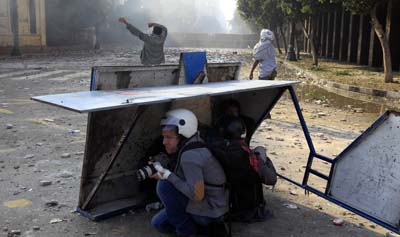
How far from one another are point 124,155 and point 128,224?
649mm

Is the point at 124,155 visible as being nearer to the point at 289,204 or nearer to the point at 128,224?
the point at 128,224

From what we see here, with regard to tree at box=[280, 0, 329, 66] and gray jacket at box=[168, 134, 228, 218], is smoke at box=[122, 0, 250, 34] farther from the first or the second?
gray jacket at box=[168, 134, 228, 218]

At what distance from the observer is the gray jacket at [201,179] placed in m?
3.18

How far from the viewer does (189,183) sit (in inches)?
125

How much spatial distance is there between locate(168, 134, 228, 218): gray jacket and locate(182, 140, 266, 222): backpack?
0.05 m

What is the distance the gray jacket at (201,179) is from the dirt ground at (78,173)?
55 cm

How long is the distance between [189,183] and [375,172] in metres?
1.47

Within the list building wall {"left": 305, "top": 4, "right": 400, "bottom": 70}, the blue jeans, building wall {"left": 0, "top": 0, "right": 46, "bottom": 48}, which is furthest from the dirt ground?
building wall {"left": 0, "top": 0, "right": 46, "bottom": 48}

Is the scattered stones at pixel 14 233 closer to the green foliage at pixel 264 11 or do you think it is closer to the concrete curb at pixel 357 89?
the concrete curb at pixel 357 89

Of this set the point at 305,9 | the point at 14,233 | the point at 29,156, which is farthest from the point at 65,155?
the point at 305,9

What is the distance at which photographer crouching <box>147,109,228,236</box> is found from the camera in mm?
3191

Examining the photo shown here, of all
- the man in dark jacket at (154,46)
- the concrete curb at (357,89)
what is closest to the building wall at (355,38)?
the concrete curb at (357,89)

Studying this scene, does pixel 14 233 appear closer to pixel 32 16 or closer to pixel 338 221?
pixel 338 221

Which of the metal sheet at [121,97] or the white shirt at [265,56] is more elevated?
the white shirt at [265,56]
